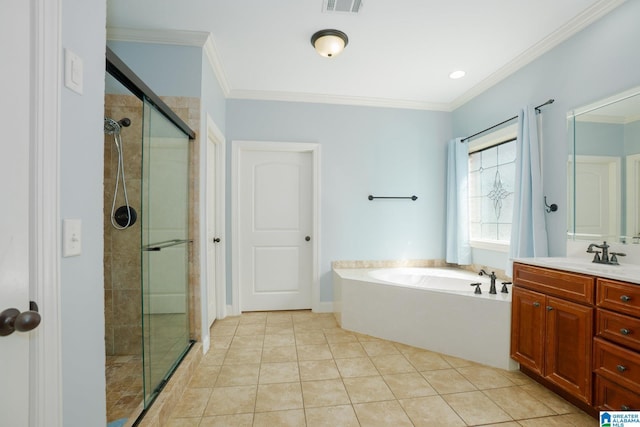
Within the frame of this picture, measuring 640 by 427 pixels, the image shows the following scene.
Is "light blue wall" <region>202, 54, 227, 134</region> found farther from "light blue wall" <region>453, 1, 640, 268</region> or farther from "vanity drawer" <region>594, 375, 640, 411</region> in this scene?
"vanity drawer" <region>594, 375, 640, 411</region>

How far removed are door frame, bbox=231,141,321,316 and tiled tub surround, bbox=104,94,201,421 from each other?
95cm

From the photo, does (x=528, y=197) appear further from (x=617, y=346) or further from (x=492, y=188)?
(x=617, y=346)

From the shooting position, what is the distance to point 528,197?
2.33 m

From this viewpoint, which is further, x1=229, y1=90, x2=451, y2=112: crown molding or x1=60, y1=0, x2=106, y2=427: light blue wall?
x1=229, y1=90, x2=451, y2=112: crown molding

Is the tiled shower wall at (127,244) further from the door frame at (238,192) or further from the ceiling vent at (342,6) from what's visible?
the ceiling vent at (342,6)

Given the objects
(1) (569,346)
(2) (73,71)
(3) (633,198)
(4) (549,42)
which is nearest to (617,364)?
(1) (569,346)

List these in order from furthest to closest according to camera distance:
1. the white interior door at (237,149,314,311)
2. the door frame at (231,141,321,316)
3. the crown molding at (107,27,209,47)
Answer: the white interior door at (237,149,314,311), the door frame at (231,141,321,316), the crown molding at (107,27,209,47)

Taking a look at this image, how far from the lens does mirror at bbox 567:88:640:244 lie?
178 centimetres

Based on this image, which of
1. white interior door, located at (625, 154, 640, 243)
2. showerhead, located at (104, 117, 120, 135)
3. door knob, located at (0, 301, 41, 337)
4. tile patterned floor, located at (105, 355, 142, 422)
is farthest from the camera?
showerhead, located at (104, 117, 120, 135)

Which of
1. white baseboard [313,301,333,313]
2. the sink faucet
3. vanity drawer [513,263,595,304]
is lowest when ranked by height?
white baseboard [313,301,333,313]

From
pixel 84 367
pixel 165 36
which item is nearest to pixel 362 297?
pixel 84 367

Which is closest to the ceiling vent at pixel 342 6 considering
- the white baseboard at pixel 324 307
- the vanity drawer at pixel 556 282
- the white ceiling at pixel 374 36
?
the white ceiling at pixel 374 36

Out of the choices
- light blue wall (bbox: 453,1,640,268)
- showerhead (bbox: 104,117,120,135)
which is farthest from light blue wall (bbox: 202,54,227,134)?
light blue wall (bbox: 453,1,640,268)

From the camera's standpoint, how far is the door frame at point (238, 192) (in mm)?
3201
